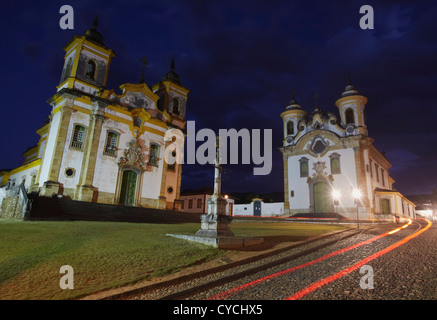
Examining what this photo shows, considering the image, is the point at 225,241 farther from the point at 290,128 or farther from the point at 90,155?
the point at 290,128

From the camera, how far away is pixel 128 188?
19.8 meters

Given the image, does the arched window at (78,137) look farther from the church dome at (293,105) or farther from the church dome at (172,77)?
the church dome at (293,105)

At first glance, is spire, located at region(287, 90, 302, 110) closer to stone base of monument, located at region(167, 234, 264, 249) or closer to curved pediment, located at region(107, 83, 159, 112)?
curved pediment, located at region(107, 83, 159, 112)

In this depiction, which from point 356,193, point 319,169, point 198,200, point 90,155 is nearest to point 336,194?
point 356,193

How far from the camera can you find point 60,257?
5.03 metres

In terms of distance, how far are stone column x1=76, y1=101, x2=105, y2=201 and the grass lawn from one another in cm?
1028

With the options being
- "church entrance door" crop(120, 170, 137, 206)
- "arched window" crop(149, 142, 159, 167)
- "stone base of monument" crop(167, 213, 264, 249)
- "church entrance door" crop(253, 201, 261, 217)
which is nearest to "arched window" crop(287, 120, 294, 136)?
"church entrance door" crop(253, 201, 261, 217)

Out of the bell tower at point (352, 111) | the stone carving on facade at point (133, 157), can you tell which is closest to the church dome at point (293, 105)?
the bell tower at point (352, 111)

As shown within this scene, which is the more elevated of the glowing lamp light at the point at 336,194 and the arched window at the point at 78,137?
the arched window at the point at 78,137

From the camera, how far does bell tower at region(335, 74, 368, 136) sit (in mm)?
27766

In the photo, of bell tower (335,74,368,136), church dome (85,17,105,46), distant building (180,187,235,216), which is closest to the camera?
church dome (85,17,105,46)

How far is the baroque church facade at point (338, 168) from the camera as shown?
26.0 m

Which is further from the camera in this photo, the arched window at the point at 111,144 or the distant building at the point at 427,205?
the distant building at the point at 427,205
